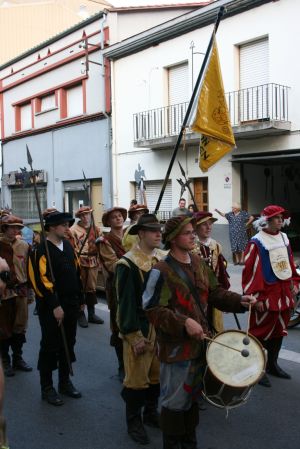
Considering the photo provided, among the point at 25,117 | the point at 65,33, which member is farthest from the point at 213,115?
the point at 25,117

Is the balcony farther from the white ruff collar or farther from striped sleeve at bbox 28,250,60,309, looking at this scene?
striped sleeve at bbox 28,250,60,309

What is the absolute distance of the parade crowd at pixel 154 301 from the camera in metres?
3.43

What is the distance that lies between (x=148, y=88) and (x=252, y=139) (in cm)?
499

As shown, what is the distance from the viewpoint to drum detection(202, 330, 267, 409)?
327cm

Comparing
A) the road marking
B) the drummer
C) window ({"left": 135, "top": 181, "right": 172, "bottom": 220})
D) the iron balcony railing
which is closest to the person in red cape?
the road marking

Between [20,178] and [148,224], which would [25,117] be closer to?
[20,178]

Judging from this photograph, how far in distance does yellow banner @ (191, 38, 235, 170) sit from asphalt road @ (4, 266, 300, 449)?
8.54ft

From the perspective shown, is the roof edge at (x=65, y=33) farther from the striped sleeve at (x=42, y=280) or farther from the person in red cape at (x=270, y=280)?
the striped sleeve at (x=42, y=280)

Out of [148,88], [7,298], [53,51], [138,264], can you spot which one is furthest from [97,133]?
[138,264]

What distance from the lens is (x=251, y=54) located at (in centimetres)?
1412

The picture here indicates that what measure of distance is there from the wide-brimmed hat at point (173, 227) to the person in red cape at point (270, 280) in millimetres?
1996

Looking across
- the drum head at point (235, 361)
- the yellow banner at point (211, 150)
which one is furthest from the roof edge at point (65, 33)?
the drum head at point (235, 361)

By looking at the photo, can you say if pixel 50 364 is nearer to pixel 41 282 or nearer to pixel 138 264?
pixel 41 282

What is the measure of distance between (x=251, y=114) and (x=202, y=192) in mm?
3063
